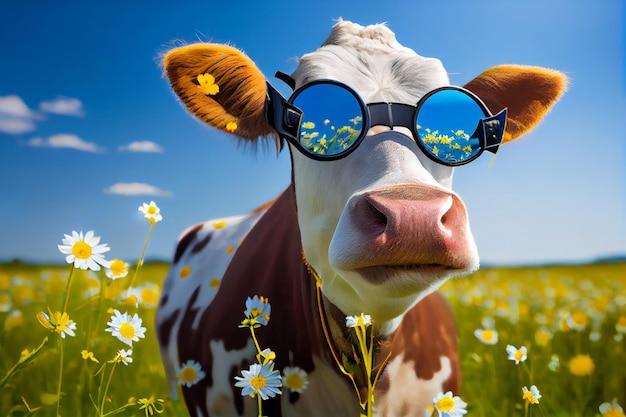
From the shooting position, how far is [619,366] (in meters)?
3.27

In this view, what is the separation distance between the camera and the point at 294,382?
6.39 ft

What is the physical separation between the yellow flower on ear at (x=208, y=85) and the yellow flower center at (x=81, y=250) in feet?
2.57

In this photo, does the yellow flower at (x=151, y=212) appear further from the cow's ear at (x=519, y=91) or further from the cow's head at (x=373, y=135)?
the cow's ear at (x=519, y=91)

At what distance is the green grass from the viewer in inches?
108

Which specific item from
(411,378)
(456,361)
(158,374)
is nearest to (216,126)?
(411,378)

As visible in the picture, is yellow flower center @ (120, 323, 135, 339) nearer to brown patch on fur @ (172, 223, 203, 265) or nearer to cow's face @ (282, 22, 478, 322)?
cow's face @ (282, 22, 478, 322)

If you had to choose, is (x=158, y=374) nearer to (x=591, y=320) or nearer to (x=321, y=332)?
(x=321, y=332)

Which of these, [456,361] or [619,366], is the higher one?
[456,361]

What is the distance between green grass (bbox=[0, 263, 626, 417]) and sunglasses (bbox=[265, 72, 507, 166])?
837mm

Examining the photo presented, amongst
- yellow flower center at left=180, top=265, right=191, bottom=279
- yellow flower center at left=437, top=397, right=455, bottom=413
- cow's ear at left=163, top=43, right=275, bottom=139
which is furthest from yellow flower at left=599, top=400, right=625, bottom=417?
yellow flower center at left=180, top=265, right=191, bottom=279

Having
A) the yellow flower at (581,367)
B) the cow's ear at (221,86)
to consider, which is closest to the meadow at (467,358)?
the yellow flower at (581,367)

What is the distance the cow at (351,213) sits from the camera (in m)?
1.44

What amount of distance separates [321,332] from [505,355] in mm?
2033

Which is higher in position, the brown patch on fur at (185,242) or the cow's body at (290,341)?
the brown patch on fur at (185,242)
